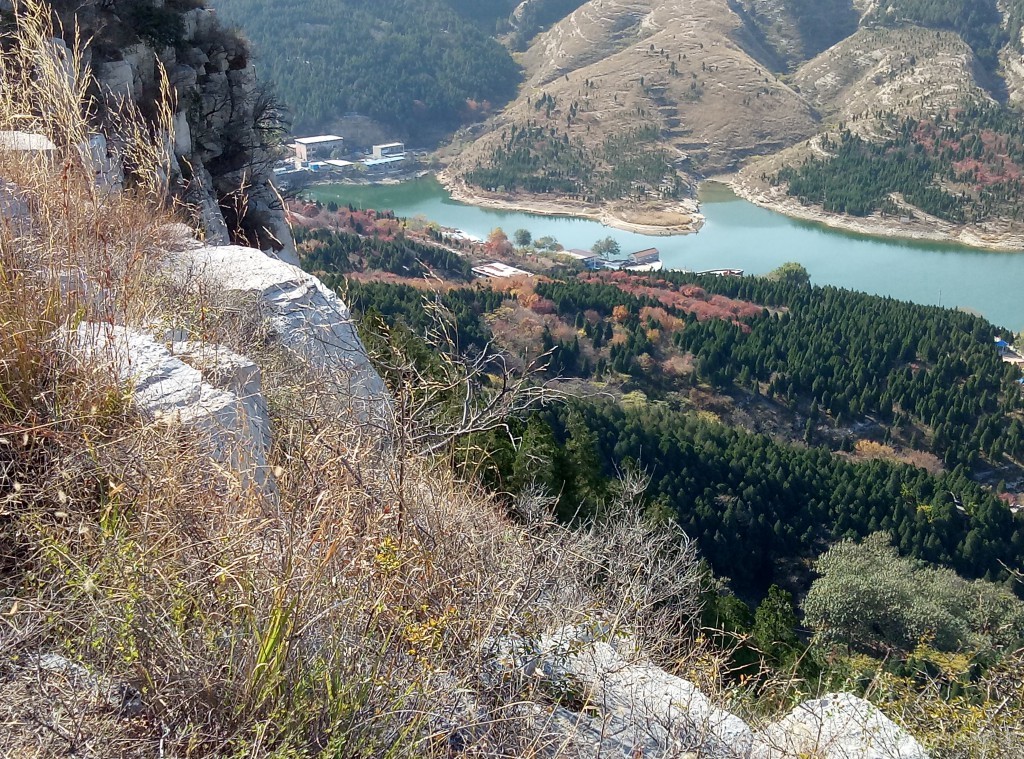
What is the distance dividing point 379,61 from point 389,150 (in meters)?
15.1

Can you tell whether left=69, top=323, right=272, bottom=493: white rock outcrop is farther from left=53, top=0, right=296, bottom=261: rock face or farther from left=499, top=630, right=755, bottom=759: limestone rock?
left=53, top=0, right=296, bottom=261: rock face

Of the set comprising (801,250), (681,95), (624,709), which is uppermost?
(681,95)

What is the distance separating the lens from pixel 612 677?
7.61ft

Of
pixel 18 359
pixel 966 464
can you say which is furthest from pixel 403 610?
pixel 966 464

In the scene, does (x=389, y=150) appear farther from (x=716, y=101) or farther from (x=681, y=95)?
(x=716, y=101)

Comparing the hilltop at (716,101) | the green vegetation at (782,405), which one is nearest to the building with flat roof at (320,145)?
the hilltop at (716,101)

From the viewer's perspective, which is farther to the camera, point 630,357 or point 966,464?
point 630,357

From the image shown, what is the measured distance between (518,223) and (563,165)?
24.9 ft

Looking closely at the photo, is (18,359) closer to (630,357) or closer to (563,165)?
(630,357)

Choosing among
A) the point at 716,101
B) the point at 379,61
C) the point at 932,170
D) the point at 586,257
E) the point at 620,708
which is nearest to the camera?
the point at 620,708

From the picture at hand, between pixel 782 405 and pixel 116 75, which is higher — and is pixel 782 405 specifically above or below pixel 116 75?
below

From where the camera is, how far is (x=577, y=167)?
51.8 meters

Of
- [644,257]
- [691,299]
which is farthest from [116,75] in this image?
[644,257]

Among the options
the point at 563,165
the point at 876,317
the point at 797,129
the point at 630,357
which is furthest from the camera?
the point at 797,129
